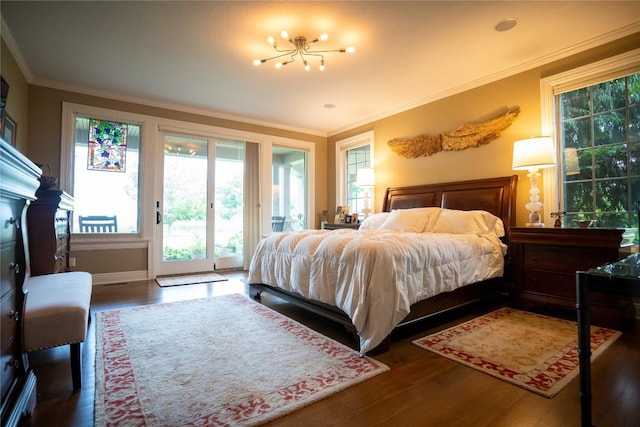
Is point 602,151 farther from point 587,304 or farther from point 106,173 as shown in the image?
point 106,173

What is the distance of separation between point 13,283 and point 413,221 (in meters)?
3.46

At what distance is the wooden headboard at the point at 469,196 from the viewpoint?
138 inches

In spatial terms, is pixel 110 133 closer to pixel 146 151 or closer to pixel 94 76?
pixel 146 151

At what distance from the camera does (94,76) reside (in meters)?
3.78

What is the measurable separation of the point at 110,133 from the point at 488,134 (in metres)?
5.09

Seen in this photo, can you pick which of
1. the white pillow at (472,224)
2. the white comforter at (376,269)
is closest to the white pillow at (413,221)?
the white pillow at (472,224)

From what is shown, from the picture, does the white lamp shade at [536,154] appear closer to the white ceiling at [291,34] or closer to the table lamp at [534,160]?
the table lamp at [534,160]

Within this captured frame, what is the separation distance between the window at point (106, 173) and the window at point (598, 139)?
211 inches

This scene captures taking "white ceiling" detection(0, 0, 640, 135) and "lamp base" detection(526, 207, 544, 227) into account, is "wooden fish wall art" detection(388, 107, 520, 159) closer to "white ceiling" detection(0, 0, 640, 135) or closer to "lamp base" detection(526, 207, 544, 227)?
"white ceiling" detection(0, 0, 640, 135)

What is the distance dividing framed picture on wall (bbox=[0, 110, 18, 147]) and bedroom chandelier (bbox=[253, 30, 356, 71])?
96.1 inches

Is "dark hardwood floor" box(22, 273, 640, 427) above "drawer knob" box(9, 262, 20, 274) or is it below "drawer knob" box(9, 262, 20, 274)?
below

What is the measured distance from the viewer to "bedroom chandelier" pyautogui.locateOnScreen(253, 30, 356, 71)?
2.94m

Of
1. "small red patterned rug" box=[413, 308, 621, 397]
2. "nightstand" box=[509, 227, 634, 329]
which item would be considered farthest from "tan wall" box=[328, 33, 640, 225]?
"small red patterned rug" box=[413, 308, 621, 397]

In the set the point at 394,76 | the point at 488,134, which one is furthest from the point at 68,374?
the point at 488,134
